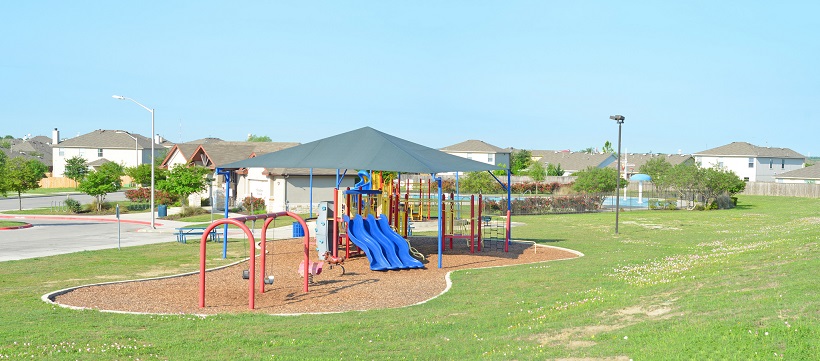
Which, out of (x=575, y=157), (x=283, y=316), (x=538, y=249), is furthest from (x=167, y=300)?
(x=575, y=157)

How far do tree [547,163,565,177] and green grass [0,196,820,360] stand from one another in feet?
296

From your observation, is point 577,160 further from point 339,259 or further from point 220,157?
point 339,259

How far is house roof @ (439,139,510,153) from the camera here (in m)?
109

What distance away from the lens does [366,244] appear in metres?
22.6

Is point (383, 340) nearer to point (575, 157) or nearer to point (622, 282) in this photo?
point (622, 282)

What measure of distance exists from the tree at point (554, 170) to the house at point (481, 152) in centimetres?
643

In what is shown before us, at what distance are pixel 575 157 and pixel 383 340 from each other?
107965 millimetres

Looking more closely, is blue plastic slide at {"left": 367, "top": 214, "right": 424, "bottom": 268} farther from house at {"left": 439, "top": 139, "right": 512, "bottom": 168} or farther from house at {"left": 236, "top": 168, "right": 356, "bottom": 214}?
house at {"left": 439, "top": 139, "right": 512, "bottom": 168}

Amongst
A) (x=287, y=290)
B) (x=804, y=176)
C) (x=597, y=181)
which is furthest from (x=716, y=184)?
(x=287, y=290)

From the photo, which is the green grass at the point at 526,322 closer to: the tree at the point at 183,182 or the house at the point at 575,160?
the tree at the point at 183,182

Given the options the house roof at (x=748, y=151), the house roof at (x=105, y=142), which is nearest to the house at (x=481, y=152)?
the house roof at (x=748, y=151)

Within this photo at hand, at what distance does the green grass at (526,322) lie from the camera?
9.75 meters

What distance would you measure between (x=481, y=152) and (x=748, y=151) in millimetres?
35670

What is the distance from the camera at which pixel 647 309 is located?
12172 mm
